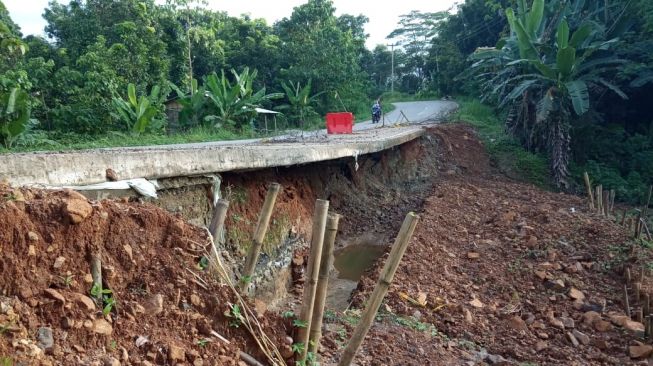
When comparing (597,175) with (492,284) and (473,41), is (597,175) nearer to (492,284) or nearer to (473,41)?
(492,284)

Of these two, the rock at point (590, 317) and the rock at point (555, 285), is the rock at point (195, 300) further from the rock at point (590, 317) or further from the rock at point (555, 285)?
the rock at point (555, 285)

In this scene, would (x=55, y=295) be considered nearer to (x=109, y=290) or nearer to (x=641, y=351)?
(x=109, y=290)

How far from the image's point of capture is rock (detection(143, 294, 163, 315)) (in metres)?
2.57

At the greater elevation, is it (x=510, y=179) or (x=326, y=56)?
(x=326, y=56)

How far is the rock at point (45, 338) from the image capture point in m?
2.08

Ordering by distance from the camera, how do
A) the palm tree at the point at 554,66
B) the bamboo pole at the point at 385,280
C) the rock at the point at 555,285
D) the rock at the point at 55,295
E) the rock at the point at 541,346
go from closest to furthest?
the rock at the point at 55,295 < the bamboo pole at the point at 385,280 < the rock at the point at 541,346 < the rock at the point at 555,285 < the palm tree at the point at 554,66

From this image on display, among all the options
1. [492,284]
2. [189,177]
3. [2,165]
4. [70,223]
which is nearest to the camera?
[70,223]

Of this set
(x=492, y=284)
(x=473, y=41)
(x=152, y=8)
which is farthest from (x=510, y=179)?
(x=473, y=41)

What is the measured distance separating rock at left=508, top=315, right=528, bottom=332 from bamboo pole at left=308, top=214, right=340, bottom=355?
2.90 metres

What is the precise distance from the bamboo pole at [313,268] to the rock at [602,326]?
3808mm

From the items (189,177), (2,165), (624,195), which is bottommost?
(624,195)

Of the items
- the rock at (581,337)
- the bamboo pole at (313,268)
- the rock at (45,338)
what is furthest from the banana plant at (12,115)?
the rock at (581,337)

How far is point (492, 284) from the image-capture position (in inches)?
243

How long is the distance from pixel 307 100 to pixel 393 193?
38.3ft
